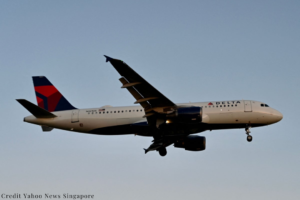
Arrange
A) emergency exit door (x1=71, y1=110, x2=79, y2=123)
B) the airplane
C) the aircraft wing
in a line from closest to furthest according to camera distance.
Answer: the aircraft wing, the airplane, emergency exit door (x1=71, y1=110, x2=79, y2=123)

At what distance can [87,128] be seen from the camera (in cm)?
4838

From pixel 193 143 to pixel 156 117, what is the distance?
306 inches

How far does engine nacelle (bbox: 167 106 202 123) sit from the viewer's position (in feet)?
145

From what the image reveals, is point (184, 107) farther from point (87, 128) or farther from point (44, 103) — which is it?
point (44, 103)

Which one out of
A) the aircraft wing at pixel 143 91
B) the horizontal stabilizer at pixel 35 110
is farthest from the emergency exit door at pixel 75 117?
the aircraft wing at pixel 143 91

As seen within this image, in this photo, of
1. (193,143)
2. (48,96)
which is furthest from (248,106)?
(48,96)

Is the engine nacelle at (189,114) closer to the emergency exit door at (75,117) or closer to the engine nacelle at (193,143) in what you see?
the engine nacelle at (193,143)

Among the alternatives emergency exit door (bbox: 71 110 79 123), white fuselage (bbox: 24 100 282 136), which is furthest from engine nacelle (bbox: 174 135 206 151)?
emergency exit door (bbox: 71 110 79 123)

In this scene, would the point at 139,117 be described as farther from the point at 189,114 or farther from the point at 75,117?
the point at 75,117

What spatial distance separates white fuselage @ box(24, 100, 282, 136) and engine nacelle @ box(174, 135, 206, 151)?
558 centimetres

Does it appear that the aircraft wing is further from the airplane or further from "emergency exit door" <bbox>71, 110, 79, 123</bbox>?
"emergency exit door" <bbox>71, 110, 79, 123</bbox>

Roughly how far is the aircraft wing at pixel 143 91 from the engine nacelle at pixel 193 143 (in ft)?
25.7

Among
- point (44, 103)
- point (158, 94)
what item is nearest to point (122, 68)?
point (158, 94)

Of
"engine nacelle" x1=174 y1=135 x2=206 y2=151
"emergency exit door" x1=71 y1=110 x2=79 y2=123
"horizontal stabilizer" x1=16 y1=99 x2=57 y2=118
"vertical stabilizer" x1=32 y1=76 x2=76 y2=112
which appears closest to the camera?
"horizontal stabilizer" x1=16 y1=99 x2=57 y2=118
